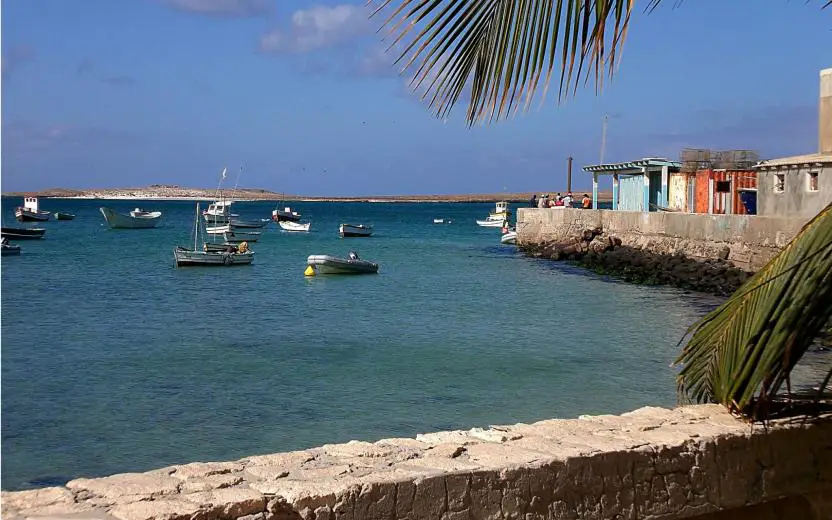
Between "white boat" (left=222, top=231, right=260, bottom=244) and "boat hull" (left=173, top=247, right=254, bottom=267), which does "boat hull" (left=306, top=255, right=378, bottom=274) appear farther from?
"white boat" (left=222, top=231, right=260, bottom=244)

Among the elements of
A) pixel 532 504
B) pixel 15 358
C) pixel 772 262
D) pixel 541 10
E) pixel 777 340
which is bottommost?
pixel 15 358

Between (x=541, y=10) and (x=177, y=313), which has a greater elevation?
(x=541, y=10)

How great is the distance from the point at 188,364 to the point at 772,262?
50.8 ft

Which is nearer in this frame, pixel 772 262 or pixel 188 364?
pixel 772 262

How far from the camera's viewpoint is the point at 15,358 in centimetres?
1920

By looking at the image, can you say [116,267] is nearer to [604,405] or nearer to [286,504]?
[604,405]

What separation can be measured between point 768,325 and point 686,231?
102 feet

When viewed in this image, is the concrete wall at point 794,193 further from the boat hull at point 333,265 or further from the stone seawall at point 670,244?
the boat hull at point 333,265

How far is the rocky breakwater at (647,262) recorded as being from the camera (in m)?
29.2

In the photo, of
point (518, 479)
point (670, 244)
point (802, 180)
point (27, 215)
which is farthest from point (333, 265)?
point (27, 215)

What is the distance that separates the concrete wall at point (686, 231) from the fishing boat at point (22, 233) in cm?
3346

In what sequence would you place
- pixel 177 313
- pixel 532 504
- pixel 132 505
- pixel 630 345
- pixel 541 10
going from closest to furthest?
1. pixel 541 10
2. pixel 132 505
3. pixel 532 504
4. pixel 630 345
5. pixel 177 313

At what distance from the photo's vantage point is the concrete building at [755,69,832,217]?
22.1 metres

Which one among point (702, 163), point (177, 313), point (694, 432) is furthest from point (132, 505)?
point (702, 163)
